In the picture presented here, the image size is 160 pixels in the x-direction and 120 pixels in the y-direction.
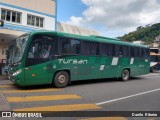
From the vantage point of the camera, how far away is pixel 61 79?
13.2 metres

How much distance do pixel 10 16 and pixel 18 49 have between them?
39.2ft

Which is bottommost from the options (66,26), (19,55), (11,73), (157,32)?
(11,73)

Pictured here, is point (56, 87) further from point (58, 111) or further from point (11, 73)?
point (58, 111)

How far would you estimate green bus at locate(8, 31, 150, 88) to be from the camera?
11916 mm

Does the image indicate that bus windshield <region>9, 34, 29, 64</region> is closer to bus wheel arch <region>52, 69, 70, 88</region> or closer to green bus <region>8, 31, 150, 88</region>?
green bus <region>8, 31, 150, 88</region>

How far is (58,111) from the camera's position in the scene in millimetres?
7770

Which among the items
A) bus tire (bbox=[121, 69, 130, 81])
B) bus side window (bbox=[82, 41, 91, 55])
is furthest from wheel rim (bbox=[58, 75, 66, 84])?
bus tire (bbox=[121, 69, 130, 81])

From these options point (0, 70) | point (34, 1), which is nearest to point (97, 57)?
point (0, 70)

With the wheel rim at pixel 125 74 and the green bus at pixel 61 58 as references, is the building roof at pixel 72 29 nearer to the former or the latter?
the wheel rim at pixel 125 74

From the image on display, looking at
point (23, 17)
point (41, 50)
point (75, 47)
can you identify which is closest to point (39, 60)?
point (41, 50)

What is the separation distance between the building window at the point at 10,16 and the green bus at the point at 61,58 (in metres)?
10.2

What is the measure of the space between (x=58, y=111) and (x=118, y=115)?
190cm

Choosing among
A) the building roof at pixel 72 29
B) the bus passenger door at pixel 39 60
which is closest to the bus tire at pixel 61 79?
the bus passenger door at pixel 39 60

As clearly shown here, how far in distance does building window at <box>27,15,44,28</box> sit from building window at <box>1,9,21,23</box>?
1.21 metres
